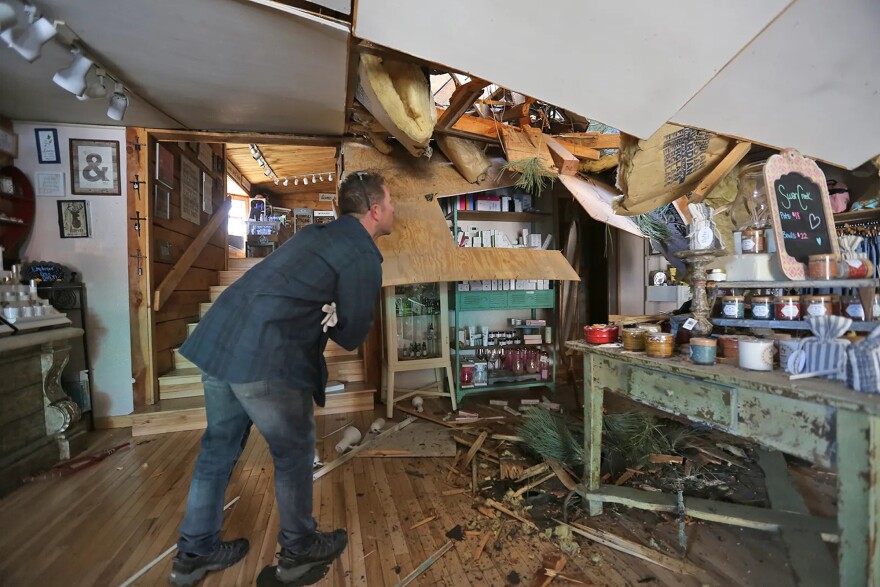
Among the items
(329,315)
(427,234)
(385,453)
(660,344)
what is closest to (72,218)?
(427,234)

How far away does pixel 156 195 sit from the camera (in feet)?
10.6

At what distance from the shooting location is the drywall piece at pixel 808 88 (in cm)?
142

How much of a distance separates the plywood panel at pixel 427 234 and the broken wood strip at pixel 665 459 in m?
1.56

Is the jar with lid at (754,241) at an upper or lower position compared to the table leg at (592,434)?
upper

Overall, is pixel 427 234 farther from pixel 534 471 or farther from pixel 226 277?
pixel 226 277

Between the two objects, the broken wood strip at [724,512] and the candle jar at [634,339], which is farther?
the candle jar at [634,339]

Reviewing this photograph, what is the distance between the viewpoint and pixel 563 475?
206 cm

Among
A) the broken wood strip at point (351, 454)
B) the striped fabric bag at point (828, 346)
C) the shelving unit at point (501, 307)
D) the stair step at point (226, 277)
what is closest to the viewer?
the striped fabric bag at point (828, 346)

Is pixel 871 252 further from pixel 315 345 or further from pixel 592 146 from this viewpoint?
pixel 315 345

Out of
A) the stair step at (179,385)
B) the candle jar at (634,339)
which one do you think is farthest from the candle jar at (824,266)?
the stair step at (179,385)

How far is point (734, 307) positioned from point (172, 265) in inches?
166

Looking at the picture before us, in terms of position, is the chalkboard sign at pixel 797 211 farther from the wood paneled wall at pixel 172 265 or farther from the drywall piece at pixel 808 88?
the wood paneled wall at pixel 172 265

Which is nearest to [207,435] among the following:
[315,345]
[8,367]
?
[315,345]

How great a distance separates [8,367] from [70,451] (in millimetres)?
720
